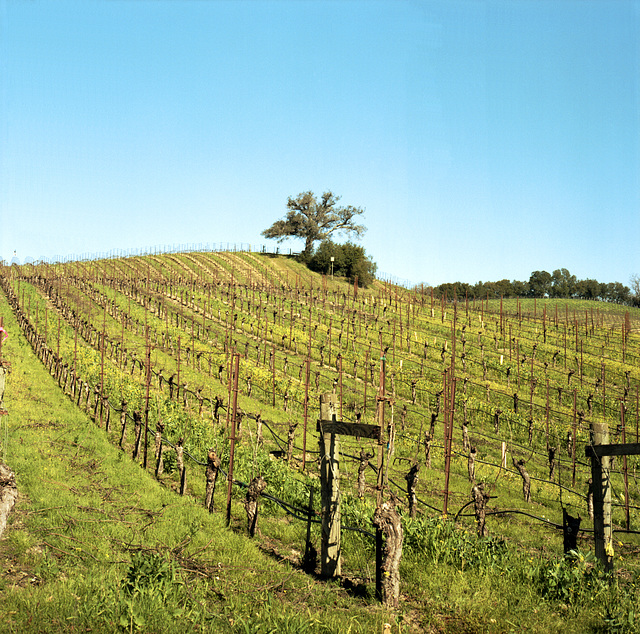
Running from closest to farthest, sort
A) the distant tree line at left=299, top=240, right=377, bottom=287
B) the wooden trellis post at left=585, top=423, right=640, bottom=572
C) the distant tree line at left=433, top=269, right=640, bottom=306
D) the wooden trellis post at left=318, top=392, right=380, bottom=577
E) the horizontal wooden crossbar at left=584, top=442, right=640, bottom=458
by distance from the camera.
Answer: the horizontal wooden crossbar at left=584, top=442, right=640, bottom=458
the wooden trellis post at left=585, top=423, right=640, bottom=572
the wooden trellis post at left=318, top=392, right=380, bottom=577
the distant tree line at left=299, top=240, right=377, bottom=287
the distant tree line at left=433, top=269, right=640, bottom=306

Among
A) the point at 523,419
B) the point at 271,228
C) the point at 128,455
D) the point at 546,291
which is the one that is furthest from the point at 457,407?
the point at 546,291

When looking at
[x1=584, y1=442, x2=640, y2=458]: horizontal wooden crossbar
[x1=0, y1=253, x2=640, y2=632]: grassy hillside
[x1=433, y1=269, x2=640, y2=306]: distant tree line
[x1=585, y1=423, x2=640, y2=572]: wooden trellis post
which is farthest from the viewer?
[x1=433, y1=269, x2=640, y2=306]: distant tree line

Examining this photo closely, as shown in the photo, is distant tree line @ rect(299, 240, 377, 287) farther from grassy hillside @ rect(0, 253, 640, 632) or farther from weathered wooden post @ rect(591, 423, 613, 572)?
weathered wooden post @ rect(591, 423, 613, 572)

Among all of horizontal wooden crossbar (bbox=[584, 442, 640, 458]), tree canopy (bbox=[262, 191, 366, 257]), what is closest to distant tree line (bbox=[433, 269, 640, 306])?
tree canopy (bbox=[262, 191, 366, 257])

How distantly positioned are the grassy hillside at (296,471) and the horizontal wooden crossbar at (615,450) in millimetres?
1467

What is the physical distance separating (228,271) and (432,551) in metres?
67.8

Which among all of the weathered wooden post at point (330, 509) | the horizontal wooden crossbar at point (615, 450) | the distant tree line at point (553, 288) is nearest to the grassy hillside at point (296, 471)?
the weathered wooden post at point (330, 509)

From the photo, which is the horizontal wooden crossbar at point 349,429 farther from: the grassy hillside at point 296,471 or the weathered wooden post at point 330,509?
the grassy hillside at point 296,471

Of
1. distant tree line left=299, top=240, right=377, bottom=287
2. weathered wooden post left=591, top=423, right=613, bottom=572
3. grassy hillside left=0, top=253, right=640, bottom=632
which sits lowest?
grassy hillside left=0, top=253, right=640, bottom=632

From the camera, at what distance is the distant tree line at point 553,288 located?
114562 mm

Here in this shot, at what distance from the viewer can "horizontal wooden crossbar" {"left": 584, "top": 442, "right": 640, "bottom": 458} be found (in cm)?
711

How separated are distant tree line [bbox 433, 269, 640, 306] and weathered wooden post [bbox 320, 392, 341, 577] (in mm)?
104747

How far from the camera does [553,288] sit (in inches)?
4781

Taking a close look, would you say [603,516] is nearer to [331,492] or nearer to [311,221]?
[331,492]
